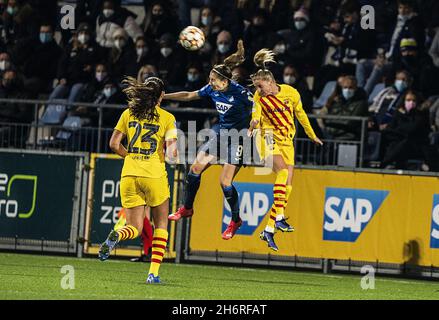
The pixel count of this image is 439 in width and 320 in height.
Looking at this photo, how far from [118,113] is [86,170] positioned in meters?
1.76

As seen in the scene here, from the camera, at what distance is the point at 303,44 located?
77.3ft

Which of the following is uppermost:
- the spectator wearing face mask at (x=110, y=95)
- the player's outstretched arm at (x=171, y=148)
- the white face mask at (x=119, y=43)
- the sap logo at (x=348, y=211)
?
the white face mask at (x=119, y=43)

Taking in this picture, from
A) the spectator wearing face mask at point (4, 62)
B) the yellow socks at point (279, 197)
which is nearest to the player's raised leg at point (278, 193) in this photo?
the yellow socks at point (279, 197)

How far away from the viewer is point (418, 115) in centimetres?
2088

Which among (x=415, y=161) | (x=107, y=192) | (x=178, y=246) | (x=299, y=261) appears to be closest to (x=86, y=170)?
(x=107, y=192)

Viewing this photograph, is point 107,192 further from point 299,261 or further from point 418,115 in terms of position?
point 418,115

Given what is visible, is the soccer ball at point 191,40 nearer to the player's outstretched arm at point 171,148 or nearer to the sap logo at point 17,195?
the player's outstretched arm at point 171,148

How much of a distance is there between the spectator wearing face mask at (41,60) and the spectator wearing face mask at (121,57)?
1.34 metres

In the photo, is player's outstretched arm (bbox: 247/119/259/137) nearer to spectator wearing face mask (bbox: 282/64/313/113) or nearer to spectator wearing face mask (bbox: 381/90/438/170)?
spectator wearing face mask (bbox: 381/90/438/170)

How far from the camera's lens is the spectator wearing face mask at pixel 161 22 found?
24828 mm

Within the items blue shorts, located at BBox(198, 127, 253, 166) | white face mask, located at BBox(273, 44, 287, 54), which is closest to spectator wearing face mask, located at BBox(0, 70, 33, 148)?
white face mask, located at BBox(273, 44, 287, 54)

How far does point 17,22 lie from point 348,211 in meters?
10.6

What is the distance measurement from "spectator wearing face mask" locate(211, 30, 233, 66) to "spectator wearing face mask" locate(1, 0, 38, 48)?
4.71 meters

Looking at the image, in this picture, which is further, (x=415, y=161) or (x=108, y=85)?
(x=108, y=85)
